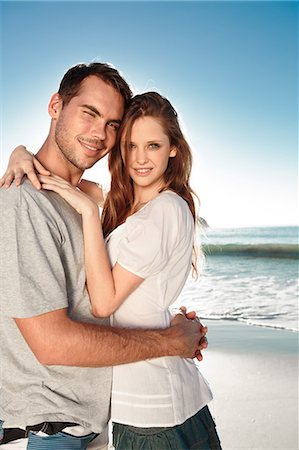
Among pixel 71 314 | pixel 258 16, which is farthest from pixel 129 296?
pixel 258 16

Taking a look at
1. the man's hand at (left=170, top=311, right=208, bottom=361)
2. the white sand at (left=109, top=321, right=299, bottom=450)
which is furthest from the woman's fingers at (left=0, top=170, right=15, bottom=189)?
the white sand at (left=109, top=321, right=299, bottom=450)

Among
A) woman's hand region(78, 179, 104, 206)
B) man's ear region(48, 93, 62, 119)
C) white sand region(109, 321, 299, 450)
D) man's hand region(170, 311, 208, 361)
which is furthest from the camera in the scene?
white sand region(109, 321, 299, 450)

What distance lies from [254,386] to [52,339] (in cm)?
332

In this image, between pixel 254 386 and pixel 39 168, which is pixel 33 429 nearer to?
pixel 39 168

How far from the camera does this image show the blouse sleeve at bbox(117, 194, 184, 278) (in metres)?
1.93

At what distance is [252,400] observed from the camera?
425 centimetres

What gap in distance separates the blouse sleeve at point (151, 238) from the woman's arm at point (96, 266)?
0.05 m

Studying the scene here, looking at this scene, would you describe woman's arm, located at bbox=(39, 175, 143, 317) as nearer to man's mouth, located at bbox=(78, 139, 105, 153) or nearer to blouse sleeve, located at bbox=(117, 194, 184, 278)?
blouse sleeve, located at bbox=(117, 194, 184, 278)

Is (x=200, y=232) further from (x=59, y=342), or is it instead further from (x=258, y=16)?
(x=258, y=16)

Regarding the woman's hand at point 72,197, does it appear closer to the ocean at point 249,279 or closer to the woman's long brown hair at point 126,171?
the woman's long brown hair at point 126,171

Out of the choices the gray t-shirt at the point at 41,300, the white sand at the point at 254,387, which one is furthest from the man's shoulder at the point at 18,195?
the white sand at the point at 254,387

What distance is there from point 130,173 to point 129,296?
0.59m

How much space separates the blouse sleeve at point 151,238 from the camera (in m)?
1.93

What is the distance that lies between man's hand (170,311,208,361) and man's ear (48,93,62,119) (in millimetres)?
922
